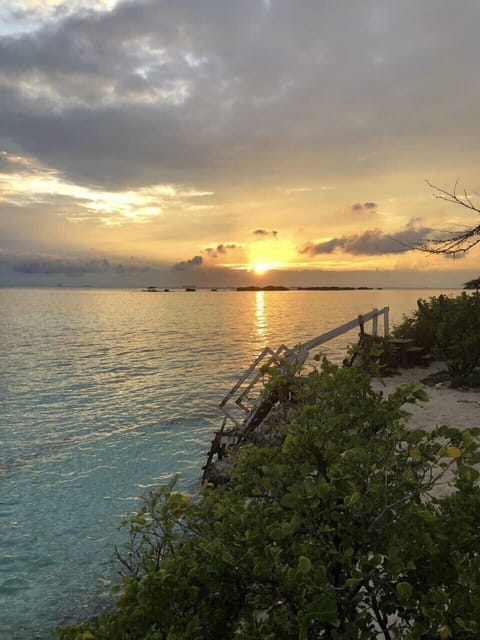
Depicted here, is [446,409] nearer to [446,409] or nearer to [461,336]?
[446,409]

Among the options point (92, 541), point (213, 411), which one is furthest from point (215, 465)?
point (213, 411)

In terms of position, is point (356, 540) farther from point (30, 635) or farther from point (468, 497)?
point (30, 635)

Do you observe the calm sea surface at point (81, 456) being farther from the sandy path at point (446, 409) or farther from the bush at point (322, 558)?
the sandy path at point (446, 409)

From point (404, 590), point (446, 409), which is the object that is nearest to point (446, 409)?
point (446, 409)

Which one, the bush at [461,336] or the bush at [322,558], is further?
the bush at [461,336]

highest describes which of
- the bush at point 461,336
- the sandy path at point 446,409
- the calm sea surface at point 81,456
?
the bush at point 461,336

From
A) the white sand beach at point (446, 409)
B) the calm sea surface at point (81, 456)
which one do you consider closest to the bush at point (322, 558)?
the calm sea surface at point (81, 456)

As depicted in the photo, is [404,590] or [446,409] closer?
[404,590]

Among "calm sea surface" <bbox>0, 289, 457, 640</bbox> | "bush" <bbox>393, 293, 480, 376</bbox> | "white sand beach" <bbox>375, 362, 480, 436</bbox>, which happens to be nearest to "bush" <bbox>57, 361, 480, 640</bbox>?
"calm sea surface" <bbox>0, 289, 457, 640</bbox>

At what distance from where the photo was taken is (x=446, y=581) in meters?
2.88

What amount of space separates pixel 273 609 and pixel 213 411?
820 inches

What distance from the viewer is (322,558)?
9.41 ft

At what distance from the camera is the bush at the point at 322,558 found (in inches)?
98.8

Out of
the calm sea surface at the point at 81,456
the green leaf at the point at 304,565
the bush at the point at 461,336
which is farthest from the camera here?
the bush at the point at 461,336
